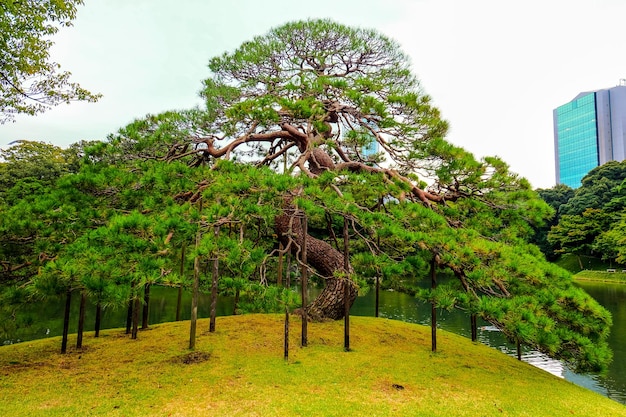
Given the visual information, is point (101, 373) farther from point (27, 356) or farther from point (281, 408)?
point (281, 408)

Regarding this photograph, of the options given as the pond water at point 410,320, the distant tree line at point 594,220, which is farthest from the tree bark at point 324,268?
the distant tree line at point 594,220

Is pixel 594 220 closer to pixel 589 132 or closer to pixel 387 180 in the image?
pixel 387 180

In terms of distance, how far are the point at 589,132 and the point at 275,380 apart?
2451 inches

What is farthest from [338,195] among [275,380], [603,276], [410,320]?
[603,276]

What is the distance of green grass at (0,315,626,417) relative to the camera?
354 cm

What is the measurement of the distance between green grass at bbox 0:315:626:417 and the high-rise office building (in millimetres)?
57544

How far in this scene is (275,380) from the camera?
4.23 m

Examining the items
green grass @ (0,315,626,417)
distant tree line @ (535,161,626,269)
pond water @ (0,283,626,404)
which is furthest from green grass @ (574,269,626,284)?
green grass @ (0,315,626,417)

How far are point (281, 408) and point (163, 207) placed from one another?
8.85ft

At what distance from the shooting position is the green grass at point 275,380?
354cm

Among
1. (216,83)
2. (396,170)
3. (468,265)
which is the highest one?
(216,83)

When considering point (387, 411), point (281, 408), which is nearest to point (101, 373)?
point (281, 408)

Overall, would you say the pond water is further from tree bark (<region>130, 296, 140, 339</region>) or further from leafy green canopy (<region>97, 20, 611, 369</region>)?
leafy green canopy (<region>97, 20, 611, 369</region>)

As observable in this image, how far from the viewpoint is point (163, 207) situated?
173 inches
